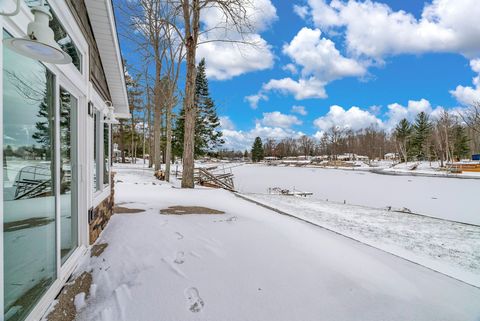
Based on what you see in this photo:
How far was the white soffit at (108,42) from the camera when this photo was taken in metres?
3.51

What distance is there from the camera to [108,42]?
13.5 feet

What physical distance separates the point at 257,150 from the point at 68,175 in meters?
60.7

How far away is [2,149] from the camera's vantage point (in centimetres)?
147

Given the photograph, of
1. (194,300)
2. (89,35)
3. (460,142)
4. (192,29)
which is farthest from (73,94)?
(460,142)

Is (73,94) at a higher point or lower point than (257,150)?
lower

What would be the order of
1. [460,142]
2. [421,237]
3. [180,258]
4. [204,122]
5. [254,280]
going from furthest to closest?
1. [460,142]
2. [204,122]
3. [421,237]
4. [180,258]
5. [254,280]

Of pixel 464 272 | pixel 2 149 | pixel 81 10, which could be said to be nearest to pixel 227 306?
pixel 2 149

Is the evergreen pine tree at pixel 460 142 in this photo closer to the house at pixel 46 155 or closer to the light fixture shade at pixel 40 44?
the house at pixel 46 155

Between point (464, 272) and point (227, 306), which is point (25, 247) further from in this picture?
point (464, 272)

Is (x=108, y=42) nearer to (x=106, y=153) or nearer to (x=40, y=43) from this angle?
(x=106, y=153)

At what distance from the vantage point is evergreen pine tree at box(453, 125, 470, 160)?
3984 cm

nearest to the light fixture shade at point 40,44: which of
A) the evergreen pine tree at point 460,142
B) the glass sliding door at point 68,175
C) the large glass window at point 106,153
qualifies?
the glass sliding door at point 68,175

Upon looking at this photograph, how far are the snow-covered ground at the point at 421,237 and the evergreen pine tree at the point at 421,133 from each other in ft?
147

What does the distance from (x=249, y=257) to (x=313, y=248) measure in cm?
98
